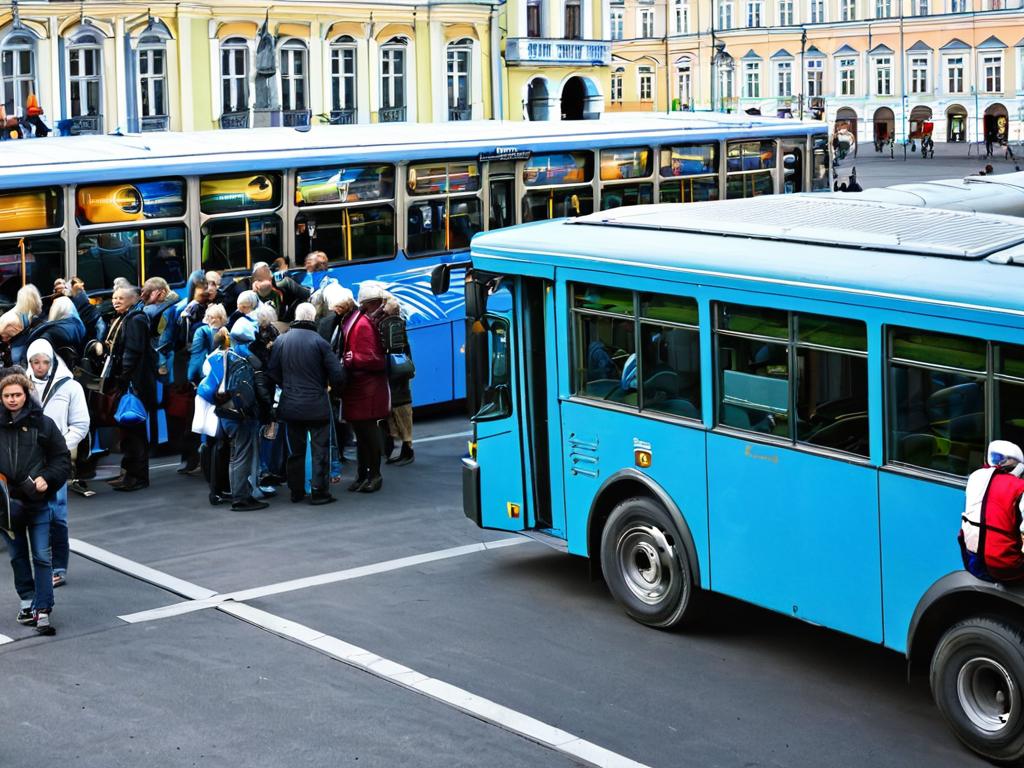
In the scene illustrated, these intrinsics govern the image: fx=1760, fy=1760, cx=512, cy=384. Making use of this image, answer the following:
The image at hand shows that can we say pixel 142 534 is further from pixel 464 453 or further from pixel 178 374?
pixel 464 453

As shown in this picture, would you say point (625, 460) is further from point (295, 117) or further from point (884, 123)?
point (884, 123)

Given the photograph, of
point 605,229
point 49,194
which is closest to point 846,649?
point 605,229

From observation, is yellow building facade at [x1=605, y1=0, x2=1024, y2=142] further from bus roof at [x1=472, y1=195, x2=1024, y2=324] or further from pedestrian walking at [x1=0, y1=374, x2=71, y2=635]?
pedestrian walking at [x1=0, y1=374, x2=71, y2=635]

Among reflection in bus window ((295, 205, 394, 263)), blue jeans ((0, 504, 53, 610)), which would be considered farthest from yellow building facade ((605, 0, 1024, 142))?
blue jeans ((0, 504, 53, 610))

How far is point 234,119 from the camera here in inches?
1832

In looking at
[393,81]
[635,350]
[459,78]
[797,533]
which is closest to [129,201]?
[635,350]

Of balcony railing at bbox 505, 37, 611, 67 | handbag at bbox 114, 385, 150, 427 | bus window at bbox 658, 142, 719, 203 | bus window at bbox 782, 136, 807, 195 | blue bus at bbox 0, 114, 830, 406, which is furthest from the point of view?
balcony railing at bbox 505, 37, 611, 67

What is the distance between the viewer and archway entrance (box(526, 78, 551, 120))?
5988 centimetres

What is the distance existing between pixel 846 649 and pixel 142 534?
5.92m

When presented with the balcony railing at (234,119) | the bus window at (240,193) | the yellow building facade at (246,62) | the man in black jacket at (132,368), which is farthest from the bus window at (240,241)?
the balcony railing at (234,119)

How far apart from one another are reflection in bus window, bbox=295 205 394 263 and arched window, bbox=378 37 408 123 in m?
31.8

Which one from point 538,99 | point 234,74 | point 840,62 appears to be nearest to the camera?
point 234,74

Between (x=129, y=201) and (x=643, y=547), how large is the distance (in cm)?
824

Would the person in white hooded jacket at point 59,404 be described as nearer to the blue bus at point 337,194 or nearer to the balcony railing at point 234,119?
the blue bus at point 337,194
